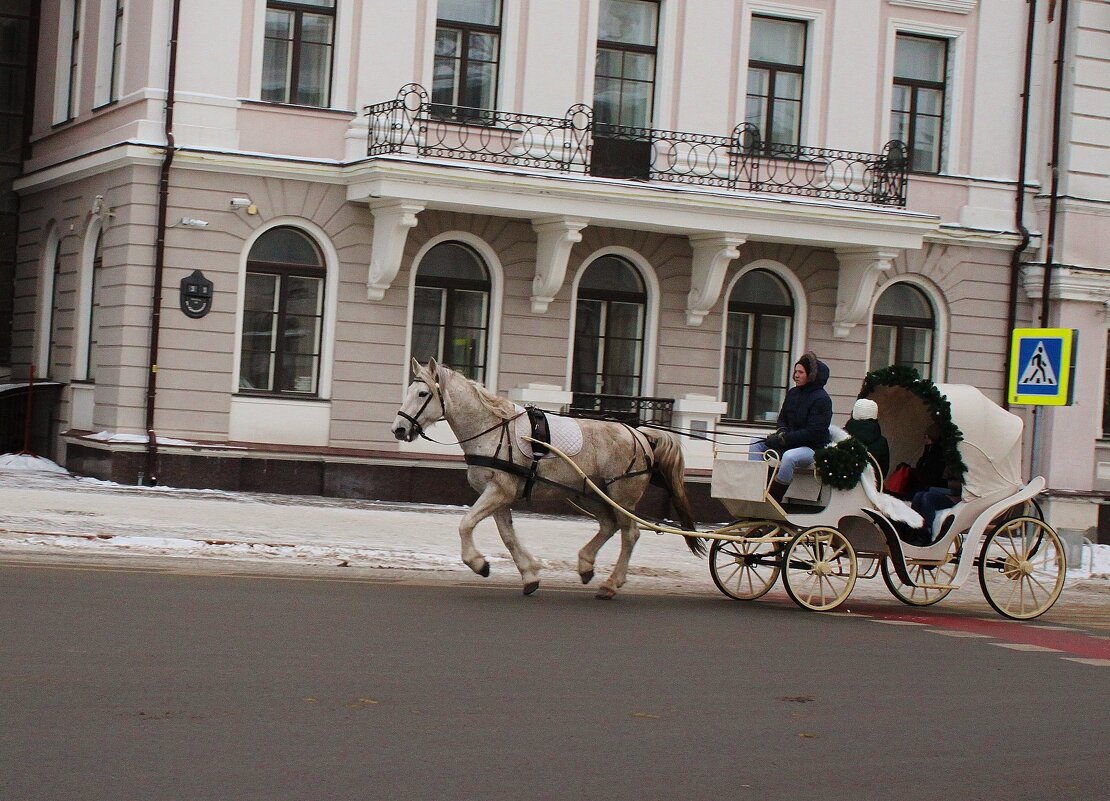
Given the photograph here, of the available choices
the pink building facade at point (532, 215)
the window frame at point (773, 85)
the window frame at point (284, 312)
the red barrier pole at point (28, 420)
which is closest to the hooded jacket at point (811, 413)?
the pink building facade at point (532, 215)

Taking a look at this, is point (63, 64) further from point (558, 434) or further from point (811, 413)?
point (811, 413)

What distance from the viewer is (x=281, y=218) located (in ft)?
70.9

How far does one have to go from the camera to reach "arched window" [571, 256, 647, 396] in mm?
23250

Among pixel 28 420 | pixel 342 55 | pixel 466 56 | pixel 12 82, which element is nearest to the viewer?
pixel 342 55

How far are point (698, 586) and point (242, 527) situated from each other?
4.64 meters

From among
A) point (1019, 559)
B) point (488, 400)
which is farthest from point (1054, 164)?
point (488, 400)

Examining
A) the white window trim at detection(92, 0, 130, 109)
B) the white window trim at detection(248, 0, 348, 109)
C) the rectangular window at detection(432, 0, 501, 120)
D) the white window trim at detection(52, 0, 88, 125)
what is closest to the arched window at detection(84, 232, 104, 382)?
the white window trim at detection(92, 0, 130, 109)

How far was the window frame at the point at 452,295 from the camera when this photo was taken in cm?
2231

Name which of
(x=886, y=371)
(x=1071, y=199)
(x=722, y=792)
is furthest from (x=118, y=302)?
(x=722, y=792)

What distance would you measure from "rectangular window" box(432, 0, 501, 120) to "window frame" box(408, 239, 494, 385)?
199 centimetres

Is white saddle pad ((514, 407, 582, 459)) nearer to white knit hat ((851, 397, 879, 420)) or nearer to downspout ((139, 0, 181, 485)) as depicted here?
white knit hat ((851, 397, 879, 420))

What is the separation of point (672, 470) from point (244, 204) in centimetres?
974

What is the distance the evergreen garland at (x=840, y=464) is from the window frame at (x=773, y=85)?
11.5 meters

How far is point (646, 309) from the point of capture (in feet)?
77.2
